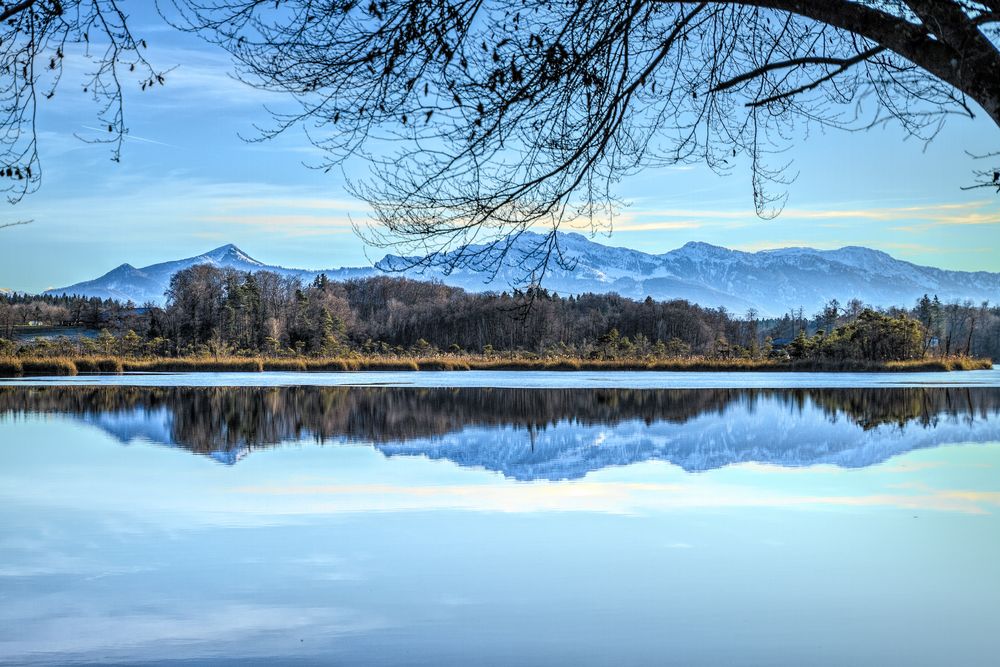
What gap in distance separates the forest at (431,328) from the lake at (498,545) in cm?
2462

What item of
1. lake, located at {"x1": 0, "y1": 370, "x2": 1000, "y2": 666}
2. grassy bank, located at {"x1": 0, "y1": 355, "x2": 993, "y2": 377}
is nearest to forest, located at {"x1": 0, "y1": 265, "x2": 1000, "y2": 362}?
grassy bank, located at {"x1": 0, "y1": 355, "x2": 993, "y2": 377}

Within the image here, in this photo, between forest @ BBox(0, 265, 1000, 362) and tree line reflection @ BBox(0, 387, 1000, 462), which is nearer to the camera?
tree line reflection @ BBox(0, 387, 1000, 462)

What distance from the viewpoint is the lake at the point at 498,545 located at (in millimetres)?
4582

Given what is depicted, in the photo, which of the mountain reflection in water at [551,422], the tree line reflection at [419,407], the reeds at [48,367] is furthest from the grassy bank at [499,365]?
the mountain reflection in water at [551,422]

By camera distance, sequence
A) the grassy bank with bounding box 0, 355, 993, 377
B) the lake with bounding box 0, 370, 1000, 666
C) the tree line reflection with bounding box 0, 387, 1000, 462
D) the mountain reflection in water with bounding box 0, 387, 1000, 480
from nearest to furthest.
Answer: the lake with bounding box 0, 370, 1000, 666 → the mountain reflection in water with bounding box 0, 387, 1000, 480 → the tree line reflection with bounding box 0, 387, 1000, 462 → the grassy bank with bounding box 0, 355, 993, 377

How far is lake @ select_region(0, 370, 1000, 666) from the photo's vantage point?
4.58 metres

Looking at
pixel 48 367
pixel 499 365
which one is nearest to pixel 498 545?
pixel 48 367

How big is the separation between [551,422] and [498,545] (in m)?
8.76

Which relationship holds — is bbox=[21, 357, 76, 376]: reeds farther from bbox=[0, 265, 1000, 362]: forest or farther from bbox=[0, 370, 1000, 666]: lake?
bbox=[0, 370, 1000, 666]: lake

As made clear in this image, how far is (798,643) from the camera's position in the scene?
4.56 metres

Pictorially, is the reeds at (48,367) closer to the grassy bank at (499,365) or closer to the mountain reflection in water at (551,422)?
the grassy bank at (499,365)

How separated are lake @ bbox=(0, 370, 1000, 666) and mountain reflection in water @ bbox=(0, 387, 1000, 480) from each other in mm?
112

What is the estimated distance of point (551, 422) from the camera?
15172 mm

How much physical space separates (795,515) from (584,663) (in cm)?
388
